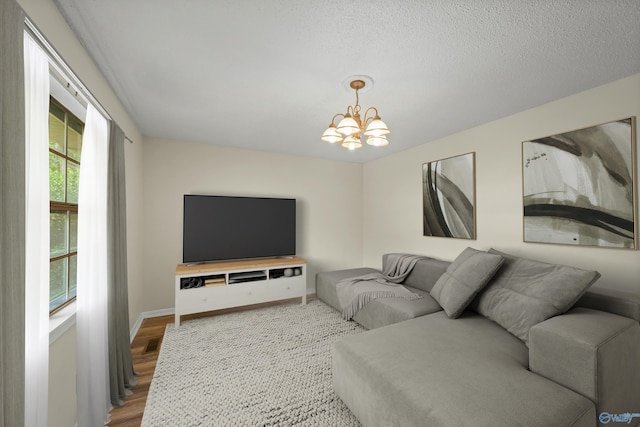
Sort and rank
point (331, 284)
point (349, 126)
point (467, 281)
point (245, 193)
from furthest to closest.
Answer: point (245, 193)
point (331, 284)
point (467, 281)
point (349, 126)

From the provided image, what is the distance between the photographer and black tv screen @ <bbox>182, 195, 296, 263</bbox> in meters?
3.34

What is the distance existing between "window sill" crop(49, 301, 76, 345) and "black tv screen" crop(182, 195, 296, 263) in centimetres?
170

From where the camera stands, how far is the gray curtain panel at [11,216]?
31.8 inches

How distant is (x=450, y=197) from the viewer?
3.23 meters

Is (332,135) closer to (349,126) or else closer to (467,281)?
(349,126)

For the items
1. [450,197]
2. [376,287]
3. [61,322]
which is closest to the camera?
[61,322]

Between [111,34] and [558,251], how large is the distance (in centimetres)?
385

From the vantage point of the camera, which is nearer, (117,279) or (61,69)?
(61,69)

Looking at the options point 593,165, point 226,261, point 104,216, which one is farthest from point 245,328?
point 593,165

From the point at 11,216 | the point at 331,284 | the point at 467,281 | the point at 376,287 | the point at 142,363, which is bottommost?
the point at 142,363

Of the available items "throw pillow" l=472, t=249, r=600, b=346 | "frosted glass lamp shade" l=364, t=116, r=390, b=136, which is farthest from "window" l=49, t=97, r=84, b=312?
"throw pillow" l=472, t=249, r=600, b=346

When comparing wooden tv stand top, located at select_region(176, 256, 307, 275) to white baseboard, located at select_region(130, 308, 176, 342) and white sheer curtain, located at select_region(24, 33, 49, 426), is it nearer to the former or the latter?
white baseboard, located at select_region(130, 308, 176, 342)

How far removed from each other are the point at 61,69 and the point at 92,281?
1.27m

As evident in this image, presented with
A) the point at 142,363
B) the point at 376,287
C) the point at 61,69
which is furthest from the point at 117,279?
the point at 376,287
